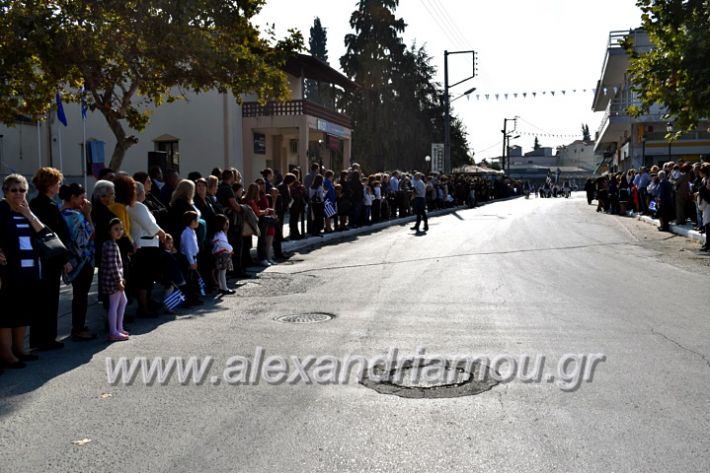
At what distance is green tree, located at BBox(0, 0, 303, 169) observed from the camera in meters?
12.9

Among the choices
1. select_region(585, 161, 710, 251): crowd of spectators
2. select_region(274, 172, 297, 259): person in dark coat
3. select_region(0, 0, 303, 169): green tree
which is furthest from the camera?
select_region(585, 161, 710, 251): crowd of spectators

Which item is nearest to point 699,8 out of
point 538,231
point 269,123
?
point 538,231

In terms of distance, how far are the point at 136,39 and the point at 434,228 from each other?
10.8 m

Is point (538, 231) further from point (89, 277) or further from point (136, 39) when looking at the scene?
point (89, 277)

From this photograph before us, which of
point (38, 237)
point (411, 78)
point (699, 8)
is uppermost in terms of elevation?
point (411, 78)

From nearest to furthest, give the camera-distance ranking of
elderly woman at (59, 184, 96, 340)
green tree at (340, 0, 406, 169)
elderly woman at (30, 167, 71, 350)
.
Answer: elderly woman at (30, 167, 71, 350) < elderly woman at (59, 184, 96, 340) < green tree at (340, 0, 406, 169)

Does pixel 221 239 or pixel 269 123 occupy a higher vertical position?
pixel 269 123

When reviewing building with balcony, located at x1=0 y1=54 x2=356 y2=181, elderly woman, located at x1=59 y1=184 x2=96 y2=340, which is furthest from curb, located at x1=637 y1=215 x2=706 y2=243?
building with balcony, located at x1=0 y1=54 x2=356 y2=181

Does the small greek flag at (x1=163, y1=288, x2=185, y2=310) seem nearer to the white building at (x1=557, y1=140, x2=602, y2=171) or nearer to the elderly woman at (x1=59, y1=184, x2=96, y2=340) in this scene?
the elderly woman at (x1=59, y1=184, x2=96, y2=340)

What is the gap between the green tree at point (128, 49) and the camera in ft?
42.2

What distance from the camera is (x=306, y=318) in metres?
7.84

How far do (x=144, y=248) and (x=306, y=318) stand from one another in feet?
6.83

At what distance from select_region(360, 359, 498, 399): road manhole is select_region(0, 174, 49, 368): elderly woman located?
3103 millimetres

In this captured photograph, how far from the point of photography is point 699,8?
14391 mm
